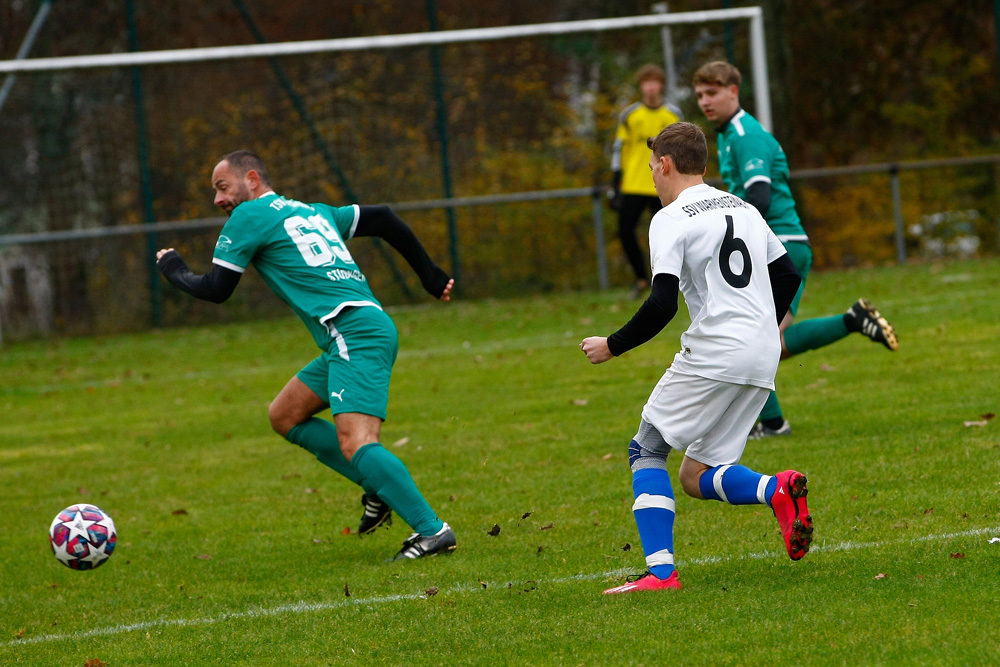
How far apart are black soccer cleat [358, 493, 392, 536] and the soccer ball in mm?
1132

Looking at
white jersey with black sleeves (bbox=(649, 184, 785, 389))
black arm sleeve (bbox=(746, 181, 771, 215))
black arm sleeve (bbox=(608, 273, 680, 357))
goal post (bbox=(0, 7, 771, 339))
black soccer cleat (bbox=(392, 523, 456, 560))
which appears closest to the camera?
black arm sleeve (bbox=(608, 273, 680, 357))

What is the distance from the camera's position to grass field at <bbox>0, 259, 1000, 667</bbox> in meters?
4.12

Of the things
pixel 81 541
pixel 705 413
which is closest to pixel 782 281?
pixel 705 413

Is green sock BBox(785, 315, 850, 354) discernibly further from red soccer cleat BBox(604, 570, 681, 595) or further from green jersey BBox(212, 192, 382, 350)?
red soccer cleat BBox(604, 570, 681, 595)

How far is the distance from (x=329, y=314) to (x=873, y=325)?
3.22 metres

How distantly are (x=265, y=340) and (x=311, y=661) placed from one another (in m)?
11.2

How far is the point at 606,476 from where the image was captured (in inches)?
270

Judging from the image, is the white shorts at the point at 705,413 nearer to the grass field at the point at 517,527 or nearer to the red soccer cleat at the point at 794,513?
the red soccer cleat at the point at 794,513

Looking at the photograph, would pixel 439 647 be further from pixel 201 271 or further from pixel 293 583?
pixel 201 271

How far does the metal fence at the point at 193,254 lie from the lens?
17.0 metres

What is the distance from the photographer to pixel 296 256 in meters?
5.78

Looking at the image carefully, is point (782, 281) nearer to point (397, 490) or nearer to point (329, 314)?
point (397, 490)

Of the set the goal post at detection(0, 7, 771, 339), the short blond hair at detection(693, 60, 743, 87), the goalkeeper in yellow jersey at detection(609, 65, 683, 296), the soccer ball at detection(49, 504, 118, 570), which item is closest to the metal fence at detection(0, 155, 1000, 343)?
the goal post at detection(0, 7, 771, 339)

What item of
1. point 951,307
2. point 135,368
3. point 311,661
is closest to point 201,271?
point 135,368
